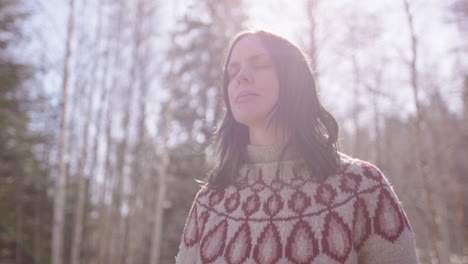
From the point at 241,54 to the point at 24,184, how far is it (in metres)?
12.6

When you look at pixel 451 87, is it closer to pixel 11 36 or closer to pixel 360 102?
pixel 360 102

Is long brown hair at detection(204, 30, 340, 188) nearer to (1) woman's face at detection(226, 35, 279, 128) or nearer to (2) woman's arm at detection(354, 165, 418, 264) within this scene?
(1) woman's face at detection(226, 35, 279, 128)

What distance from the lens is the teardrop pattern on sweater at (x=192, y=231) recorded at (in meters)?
1.84

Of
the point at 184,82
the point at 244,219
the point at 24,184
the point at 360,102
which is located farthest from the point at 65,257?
the point at 244,219

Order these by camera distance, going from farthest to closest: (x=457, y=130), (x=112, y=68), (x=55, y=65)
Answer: (x=457, y=130)
(x=112, y=68)
(x=55, y=65)

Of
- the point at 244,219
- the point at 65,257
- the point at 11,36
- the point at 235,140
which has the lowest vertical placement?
the point at 65,257

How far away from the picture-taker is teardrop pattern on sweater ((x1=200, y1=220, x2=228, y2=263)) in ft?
5.48

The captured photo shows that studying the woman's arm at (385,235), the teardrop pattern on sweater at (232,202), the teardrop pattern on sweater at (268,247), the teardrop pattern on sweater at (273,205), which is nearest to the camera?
the woman's arm at (385,235)

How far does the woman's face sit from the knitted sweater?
0.21 m

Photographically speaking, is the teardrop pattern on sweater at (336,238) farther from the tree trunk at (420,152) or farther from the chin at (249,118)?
the tree trunk at (420,152)

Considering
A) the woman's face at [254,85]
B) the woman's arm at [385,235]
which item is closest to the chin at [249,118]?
the woman's face at [254,85]

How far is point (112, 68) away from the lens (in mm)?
13984

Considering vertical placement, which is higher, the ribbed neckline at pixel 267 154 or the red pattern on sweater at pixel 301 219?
the ribbed neckline at pixel 267 154

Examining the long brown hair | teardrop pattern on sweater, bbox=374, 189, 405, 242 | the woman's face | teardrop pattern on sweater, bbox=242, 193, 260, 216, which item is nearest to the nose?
the woman's face
